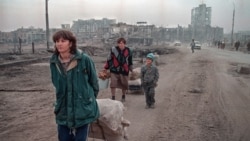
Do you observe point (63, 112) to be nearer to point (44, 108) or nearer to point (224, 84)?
point (44, 108)

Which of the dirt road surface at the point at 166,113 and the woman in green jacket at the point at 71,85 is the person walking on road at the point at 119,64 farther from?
the woman in green jacket at the point at 71,85

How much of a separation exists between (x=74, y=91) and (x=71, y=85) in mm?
66

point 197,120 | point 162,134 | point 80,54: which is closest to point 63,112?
point 80,54

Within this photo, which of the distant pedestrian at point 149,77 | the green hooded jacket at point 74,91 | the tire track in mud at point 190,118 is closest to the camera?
the green hooded jacket at point 74,91

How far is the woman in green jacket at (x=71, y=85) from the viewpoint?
3.14 m

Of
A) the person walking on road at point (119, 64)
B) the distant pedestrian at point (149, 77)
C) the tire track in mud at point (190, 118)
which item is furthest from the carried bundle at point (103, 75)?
the tire track in mud at point (190, 118)

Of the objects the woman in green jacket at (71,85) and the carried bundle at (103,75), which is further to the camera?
A: the carried bundle at (103,75)

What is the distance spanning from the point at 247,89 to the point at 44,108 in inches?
277

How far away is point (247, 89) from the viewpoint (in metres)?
11.1

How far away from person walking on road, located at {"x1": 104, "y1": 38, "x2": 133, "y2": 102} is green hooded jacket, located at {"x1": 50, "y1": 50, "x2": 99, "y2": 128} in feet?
15.4

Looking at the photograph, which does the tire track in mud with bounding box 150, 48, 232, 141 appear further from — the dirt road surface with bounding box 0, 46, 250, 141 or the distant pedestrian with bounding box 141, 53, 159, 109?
the distant pedestrian with bounding box 141, 53, 159, 109

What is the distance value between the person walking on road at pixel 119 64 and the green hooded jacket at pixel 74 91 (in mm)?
4682

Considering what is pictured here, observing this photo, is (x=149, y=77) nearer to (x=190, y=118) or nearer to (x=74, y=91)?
(x=190, y=118)

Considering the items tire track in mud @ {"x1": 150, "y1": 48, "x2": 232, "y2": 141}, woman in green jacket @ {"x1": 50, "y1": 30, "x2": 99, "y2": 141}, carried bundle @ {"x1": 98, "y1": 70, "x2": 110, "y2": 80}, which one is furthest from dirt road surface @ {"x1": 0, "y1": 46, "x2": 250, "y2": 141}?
woman in green jacket @ {"x1": 50, "y1": 30, "x2": 99, "y2": 141}
